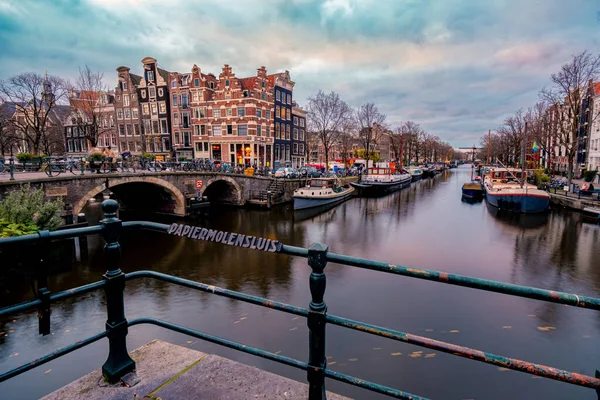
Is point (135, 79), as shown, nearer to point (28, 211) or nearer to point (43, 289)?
point (28, 211)

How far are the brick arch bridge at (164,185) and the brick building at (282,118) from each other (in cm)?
1407

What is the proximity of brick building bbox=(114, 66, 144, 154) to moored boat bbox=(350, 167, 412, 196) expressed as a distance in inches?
1257

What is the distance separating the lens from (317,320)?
184 centimetres

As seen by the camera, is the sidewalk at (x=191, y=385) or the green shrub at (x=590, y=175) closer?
the sidewalk at (x=191, y=385)

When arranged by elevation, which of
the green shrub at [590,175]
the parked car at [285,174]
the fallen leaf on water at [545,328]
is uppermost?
the parked car at [285,174]

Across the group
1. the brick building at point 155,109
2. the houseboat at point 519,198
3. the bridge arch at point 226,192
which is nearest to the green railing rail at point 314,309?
the bridge arch at point 226,192

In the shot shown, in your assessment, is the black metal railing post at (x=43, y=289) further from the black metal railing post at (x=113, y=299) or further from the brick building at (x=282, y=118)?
the brick building at (x=282, y=118)

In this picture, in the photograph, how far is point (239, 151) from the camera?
43.6 meters

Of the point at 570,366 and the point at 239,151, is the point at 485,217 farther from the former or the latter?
the point at 239,151

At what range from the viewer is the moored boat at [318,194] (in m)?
28.7

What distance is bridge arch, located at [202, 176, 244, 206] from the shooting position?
30564mm

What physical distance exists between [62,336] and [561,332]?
13.7m

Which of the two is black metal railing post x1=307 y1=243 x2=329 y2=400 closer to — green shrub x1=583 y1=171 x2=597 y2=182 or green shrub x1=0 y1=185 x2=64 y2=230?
green shrub x1=0 y1=185 x2=64 y2=230

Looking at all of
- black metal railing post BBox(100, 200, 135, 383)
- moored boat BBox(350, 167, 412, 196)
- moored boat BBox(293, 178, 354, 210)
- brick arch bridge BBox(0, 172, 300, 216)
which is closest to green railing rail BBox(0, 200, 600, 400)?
black metal railing post BBox(100, 200, 135, 383)
